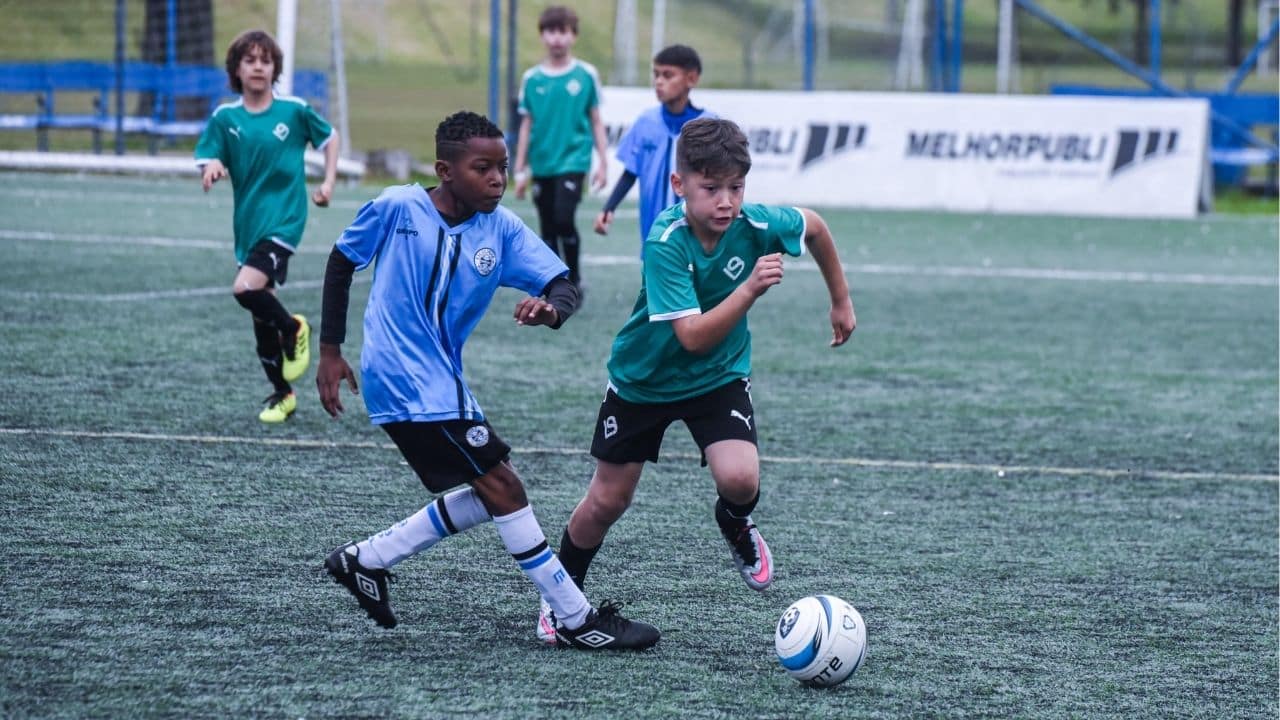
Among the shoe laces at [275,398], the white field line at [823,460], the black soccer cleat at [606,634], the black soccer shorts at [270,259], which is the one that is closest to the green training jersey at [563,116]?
the black soccer shorts at [270,259]

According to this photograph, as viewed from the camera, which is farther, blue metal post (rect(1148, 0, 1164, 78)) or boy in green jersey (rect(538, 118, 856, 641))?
blue metal post (rect(1148, 0, 1164, 78))

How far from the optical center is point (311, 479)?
21.2ft

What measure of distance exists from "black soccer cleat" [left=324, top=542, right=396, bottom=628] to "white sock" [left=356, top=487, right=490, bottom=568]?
0.10ft

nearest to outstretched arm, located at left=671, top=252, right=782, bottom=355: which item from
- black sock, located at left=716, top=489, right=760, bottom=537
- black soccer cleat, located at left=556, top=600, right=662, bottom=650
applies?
black sock, located at left=716, top=489, right=760, bottom=537

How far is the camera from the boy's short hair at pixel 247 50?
805 cm

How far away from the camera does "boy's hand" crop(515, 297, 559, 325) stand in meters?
4.37

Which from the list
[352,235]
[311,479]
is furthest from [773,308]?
[352,235]

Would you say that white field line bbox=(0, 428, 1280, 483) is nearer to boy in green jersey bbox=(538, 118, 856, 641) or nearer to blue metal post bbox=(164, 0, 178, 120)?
boy in green jersey bbox=(538, 118, 856, 641)

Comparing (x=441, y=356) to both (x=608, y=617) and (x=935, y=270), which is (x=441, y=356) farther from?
(x=935, y=270)

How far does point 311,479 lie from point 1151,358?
5791 millimetres

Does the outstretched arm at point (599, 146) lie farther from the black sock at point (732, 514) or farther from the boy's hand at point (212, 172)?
the black sock at point (732, 514)

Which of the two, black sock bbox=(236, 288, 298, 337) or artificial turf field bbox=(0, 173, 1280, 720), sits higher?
black sock bbox=(236, 288, 298, 337)

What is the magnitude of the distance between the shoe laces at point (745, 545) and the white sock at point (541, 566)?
0.61 m

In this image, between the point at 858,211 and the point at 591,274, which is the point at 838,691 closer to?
the point at 591,274
